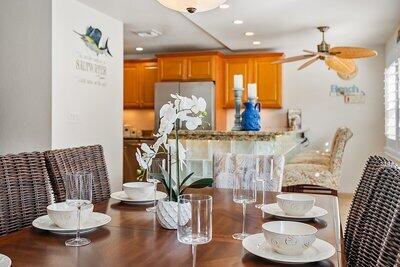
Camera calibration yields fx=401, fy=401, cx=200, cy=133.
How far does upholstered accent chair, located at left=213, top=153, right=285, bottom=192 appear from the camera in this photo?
2424mm

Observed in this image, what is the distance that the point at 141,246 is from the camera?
132 centimetres

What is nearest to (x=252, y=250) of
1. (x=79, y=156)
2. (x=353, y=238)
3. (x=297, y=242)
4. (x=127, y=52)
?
(x=297, y=242)

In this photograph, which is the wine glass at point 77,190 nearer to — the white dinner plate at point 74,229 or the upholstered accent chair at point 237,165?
the white dinner plate at point 74,229

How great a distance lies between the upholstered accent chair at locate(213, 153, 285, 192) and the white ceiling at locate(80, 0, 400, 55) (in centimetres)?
194

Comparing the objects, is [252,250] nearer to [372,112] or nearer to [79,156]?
[79,156]

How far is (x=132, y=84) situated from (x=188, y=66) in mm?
1145

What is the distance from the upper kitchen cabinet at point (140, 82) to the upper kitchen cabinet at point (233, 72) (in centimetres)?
120

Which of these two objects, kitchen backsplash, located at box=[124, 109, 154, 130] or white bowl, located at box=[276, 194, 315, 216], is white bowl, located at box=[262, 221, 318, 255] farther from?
kitchen backsplash, located at box=[124, 109, 154, 130]

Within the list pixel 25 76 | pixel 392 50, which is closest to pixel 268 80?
pixel 392 50

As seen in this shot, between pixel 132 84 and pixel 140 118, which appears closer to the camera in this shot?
pixel 132 84

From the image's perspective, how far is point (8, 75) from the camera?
3762mm

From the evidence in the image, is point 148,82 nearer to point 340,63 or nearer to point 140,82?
point 140,82

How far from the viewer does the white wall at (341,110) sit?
6.29 metres

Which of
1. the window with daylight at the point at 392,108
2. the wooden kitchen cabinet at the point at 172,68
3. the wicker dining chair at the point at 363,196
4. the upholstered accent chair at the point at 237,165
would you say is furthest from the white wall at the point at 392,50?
the wicker dining chair at the point at 363,196
